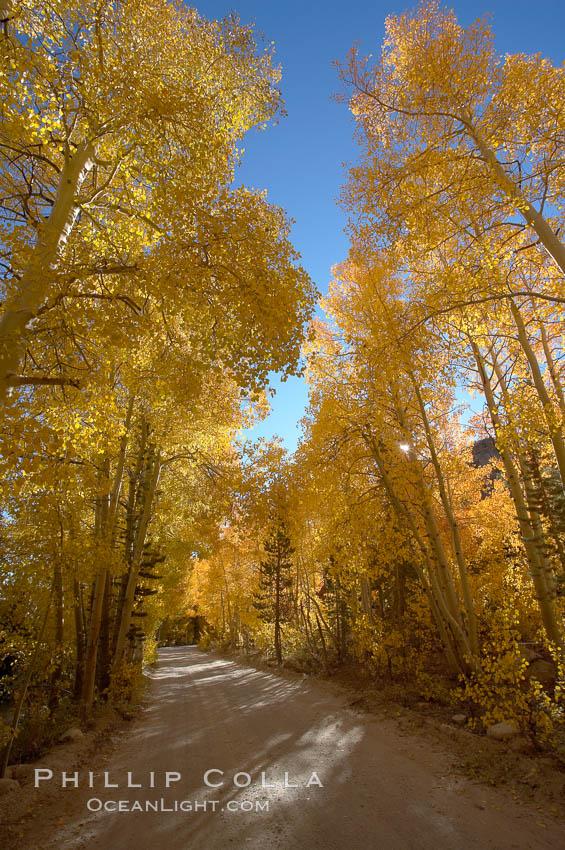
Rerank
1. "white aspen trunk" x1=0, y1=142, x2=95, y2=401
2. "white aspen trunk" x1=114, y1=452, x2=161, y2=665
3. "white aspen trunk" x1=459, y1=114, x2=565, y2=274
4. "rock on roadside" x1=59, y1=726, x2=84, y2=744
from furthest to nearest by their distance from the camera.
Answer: "white aspen trunk" x1=114, y1=452, x2=161, y2=665
"rock on roadside" x1=59, y1=726, x2=84, y2=744
"white aspen trunk" x1=459, y1=114, x2=565, y2=274
"white aspen trunk" x1=0, y1=142, x2=95, y2=401

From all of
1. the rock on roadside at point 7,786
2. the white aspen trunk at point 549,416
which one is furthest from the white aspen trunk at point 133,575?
the white aspen trunk at point 549,416

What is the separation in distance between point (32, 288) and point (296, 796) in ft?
16.8

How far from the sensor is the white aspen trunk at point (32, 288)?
304 centimetres

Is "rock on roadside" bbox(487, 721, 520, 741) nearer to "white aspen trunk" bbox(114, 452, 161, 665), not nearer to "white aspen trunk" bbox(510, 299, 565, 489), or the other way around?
"white aspen trunk" bbox(510, 299, 565, 489)

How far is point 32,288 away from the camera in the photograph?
2975mm

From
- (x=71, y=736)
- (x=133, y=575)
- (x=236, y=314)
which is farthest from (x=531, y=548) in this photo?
(x=71, y=736)

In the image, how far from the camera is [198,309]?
4059 millimetres

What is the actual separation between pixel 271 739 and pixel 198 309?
6138mm

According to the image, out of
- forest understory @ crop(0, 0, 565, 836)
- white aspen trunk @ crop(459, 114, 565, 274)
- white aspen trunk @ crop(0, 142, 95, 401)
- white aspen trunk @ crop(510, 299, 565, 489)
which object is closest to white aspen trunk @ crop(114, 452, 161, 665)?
forest understory @ crop(0, 0, 565, 836)

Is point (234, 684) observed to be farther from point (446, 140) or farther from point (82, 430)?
point (446, 140)

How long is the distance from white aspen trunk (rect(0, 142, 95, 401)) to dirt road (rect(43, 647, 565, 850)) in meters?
3.96

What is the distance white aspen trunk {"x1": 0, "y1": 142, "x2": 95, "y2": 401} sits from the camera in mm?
3043

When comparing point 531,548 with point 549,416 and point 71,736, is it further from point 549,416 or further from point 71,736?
point 71,736

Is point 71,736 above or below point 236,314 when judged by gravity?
below
